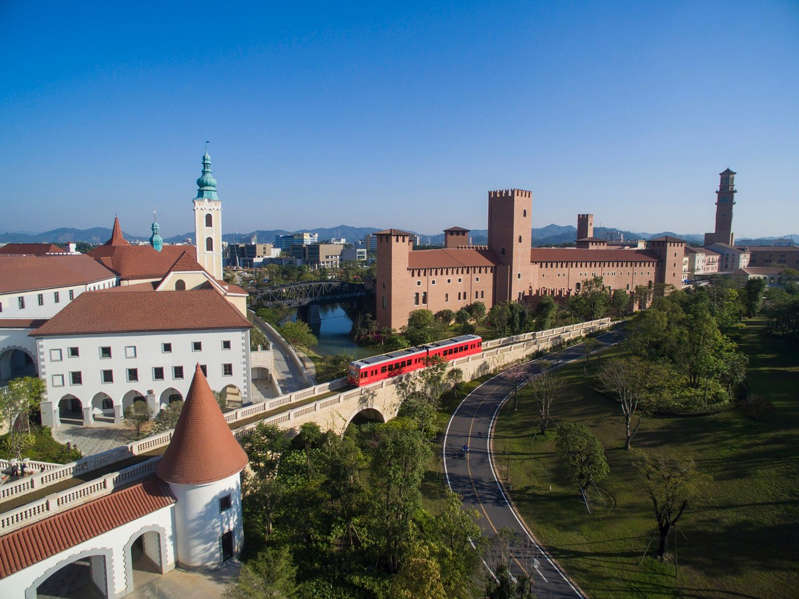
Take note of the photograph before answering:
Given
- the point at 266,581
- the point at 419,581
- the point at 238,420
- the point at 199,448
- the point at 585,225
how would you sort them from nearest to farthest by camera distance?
the point at 266,581, the point at 419,581, the point at 199,448, the point at 238,420, the point at 585,225

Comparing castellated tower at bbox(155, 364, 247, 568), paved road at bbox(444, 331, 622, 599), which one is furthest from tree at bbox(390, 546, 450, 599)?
castellated tower at bbox(155, 364, 247, 568)

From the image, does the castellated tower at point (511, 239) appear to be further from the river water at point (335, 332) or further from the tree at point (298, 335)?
the tree at point (298, 335)

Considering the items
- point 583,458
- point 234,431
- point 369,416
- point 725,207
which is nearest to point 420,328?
point 369,416

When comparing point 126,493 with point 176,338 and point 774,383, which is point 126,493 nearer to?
point 176,338

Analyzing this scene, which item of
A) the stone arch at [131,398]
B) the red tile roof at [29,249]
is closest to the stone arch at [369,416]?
the stone arch at [131,398]

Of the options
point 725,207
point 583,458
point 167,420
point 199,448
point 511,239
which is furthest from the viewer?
point 725,207

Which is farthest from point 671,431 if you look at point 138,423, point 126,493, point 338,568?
point 138,423

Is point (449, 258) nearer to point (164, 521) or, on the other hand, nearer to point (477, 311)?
point (477, 311)
